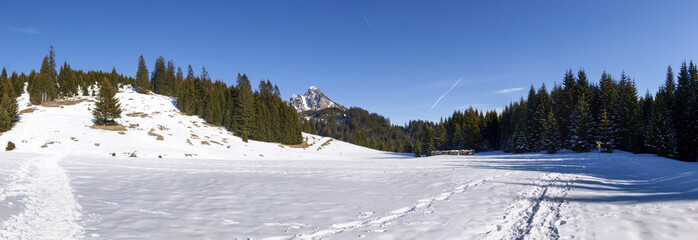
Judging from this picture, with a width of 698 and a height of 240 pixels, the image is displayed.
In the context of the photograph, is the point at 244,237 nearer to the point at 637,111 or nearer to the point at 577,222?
the point at 577,222

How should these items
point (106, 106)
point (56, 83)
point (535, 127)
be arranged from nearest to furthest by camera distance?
point (106, 106) → point (535, 127) → point (56, 83)

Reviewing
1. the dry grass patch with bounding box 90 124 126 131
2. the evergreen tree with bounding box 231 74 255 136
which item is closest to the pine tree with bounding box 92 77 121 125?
the dry grass patch with bounding box 90 124 126 131

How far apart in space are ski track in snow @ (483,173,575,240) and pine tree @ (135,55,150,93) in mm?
116142

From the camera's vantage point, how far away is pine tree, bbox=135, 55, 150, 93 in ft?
325

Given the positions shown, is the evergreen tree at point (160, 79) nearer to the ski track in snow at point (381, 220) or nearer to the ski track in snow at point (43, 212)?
the ski track in snow at point (43, 212)

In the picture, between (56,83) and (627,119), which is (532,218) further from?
(56,83)

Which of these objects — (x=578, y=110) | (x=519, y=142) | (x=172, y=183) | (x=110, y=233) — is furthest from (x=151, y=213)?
(x=519, y=142)

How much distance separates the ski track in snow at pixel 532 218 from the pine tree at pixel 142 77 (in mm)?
116142

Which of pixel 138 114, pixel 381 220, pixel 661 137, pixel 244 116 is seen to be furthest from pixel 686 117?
pixel 138 114

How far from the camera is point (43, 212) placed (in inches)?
336

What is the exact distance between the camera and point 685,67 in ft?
147

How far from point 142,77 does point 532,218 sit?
396ft

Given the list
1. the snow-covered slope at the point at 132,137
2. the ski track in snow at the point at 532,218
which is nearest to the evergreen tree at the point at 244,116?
the snow-covered slope at the point at 132,137

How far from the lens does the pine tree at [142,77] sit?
9906cm
